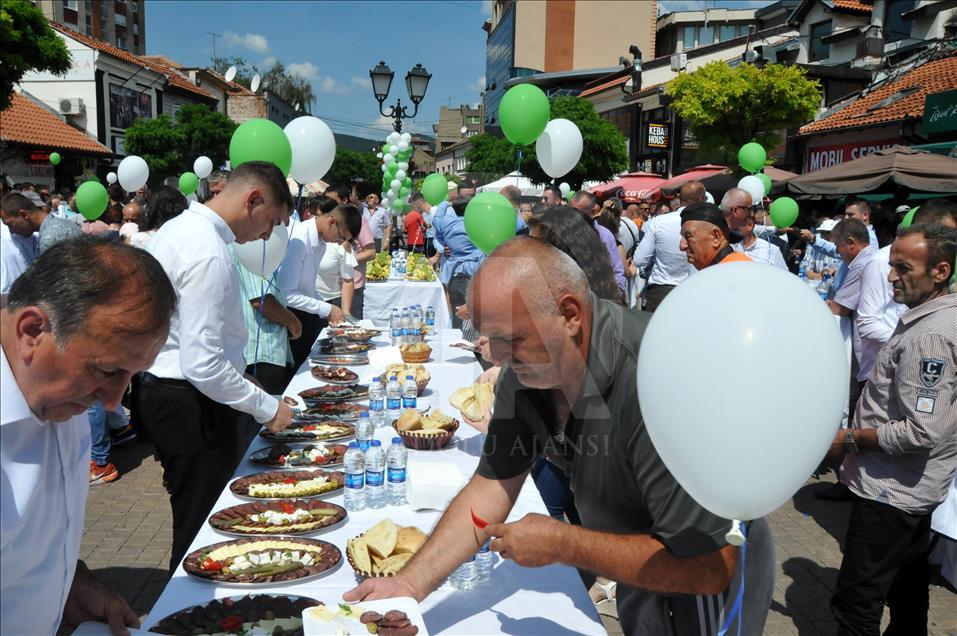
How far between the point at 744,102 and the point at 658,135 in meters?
6.71

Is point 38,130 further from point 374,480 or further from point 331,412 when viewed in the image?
point 374,480

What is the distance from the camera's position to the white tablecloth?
806 cm

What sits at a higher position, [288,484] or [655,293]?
[655,293]

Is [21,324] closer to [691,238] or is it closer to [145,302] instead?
[145,302]

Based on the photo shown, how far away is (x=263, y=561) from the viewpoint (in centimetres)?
203

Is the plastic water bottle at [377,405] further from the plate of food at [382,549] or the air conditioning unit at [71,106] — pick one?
the air conditioning unit at [71,106]

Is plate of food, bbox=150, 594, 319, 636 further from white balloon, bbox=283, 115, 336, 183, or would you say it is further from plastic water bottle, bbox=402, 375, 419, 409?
white balloon, bbox=283, 115, 336, 183

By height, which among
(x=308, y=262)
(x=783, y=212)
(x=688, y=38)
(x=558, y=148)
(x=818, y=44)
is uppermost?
(x=688, y=38)

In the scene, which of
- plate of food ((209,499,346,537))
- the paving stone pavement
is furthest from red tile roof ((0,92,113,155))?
plate of food ((209,499,346,537))

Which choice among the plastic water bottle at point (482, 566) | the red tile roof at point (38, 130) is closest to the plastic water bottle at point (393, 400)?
the plastic water bottle at point (482, 566)

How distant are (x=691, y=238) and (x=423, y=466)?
2.63 m

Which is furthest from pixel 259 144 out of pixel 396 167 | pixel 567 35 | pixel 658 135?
pixel 567 35

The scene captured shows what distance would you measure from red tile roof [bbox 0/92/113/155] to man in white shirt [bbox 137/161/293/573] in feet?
82.6

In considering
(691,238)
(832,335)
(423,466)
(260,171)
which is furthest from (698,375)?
(691,238)
